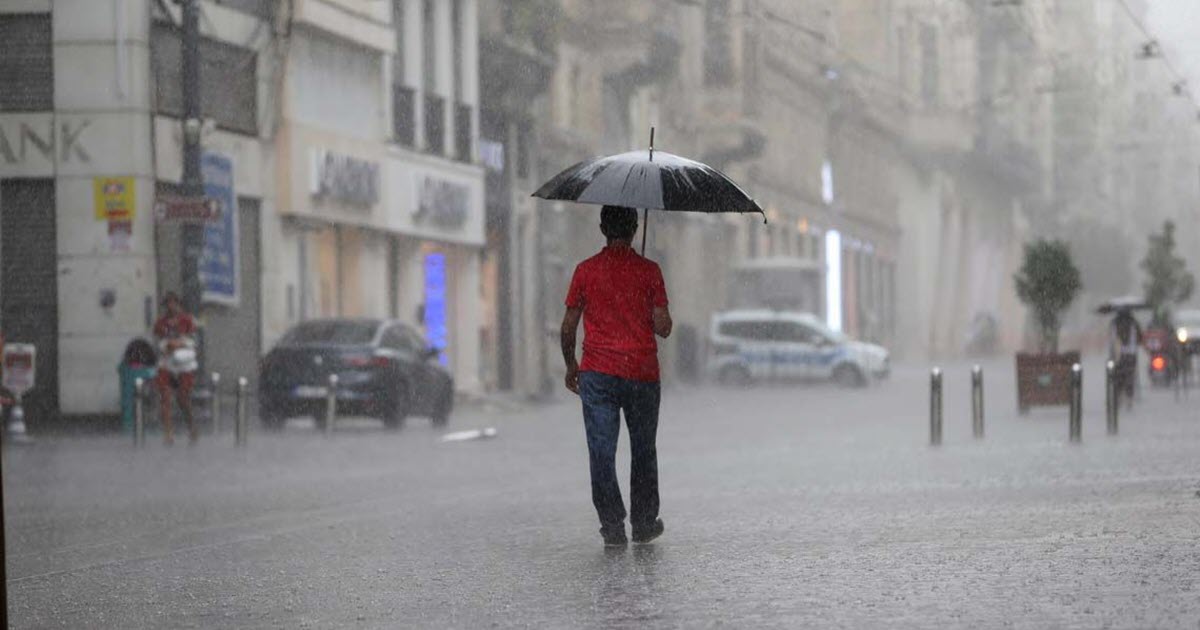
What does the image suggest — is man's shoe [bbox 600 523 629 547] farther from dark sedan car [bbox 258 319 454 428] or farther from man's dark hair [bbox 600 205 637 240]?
dark sedan car [bbox 258 319 454 428]

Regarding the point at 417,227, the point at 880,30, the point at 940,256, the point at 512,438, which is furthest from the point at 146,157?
the point at 940,256

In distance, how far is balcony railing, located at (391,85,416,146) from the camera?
41.7 meters

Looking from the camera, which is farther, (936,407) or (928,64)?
(928,64)

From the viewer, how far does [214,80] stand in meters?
34.6

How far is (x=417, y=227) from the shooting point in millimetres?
42719

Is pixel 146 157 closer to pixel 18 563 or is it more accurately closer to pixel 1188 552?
pixel 18 563

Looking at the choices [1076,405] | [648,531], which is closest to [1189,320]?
[1076,405]

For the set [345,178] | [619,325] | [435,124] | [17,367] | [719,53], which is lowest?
[17,367]

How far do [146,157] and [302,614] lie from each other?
76.4 ft

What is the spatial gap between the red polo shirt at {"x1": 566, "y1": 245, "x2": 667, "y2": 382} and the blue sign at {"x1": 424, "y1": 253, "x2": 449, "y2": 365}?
31.7 meters

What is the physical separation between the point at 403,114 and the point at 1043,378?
50.6ft

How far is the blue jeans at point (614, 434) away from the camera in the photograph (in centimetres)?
1178

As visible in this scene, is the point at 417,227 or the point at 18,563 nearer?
the point at 18,563

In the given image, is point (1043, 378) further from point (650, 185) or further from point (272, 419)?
point (650, 185)
